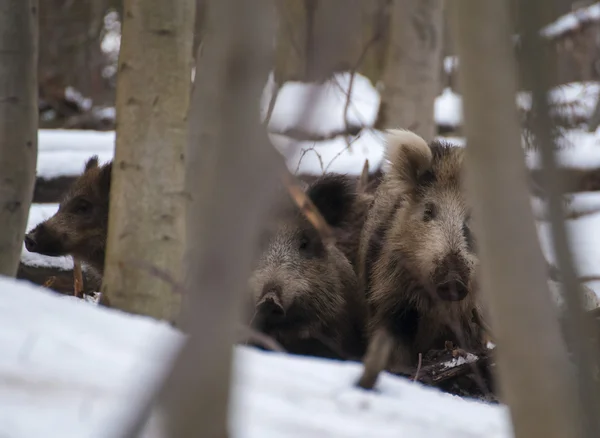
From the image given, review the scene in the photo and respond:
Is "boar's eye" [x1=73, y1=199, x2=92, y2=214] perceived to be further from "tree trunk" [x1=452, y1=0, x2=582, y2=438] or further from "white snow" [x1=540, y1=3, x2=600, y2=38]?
"white snow" [x1=540, y1=3, x2=600, y2=38]

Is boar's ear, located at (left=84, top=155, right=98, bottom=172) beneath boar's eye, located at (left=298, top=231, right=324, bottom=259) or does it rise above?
above

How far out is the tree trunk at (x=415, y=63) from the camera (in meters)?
10.1

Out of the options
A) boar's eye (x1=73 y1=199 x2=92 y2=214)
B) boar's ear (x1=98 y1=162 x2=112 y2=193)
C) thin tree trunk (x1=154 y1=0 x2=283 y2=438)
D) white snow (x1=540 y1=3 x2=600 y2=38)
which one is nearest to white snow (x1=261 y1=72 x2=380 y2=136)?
boar's ear (x1=98 y1=162 x2=112 y2=193)

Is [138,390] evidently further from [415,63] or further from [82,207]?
[415,63]

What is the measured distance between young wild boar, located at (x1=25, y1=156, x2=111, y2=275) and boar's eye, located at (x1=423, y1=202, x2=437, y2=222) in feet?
7.81

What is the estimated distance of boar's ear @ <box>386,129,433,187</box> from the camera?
5.75 meters

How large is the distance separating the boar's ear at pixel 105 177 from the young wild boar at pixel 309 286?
56.2 inches

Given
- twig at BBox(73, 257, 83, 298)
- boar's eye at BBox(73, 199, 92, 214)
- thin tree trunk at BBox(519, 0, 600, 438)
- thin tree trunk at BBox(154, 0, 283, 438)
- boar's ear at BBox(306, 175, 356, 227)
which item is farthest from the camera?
boar's eye at BBox(73, 199, 92, 214)

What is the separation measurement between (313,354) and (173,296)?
1.11 m

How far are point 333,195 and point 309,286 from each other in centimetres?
71

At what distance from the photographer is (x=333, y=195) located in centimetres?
614

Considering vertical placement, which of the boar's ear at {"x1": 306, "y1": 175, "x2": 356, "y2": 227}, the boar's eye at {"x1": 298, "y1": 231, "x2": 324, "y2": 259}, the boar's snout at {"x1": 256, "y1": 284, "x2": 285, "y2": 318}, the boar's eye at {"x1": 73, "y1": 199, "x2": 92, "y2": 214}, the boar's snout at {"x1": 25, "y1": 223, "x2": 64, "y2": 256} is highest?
the boar's ear at {"x1": 306, "y1": 175, "x2": 356, "y2": 227}

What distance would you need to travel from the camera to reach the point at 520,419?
2.13 meters

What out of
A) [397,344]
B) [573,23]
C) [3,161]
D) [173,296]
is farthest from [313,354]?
[573,23]
